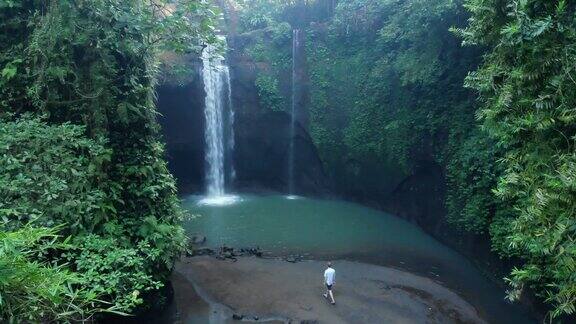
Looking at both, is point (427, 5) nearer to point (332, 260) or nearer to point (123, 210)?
point (332, 260)

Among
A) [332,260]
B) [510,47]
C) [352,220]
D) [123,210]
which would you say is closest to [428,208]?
[352,220]

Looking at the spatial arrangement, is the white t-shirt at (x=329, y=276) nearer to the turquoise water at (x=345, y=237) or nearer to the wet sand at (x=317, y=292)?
the wet sand at (x=317, y=292)

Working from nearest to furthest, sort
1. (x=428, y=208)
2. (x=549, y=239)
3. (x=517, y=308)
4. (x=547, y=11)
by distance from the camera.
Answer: (x=549, y=239), (x=547, y=11), (x=517, y=308), (x=428, y=208)

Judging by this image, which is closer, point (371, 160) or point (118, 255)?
point (118, 255)

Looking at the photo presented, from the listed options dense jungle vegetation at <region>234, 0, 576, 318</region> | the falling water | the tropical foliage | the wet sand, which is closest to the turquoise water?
the wet sand

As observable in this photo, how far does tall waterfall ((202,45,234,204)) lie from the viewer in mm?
20594

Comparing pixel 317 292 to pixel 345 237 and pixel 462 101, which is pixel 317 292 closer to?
pixel 345 237

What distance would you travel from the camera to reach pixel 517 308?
1053 cm

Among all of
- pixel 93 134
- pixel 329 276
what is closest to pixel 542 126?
pixel 329 276

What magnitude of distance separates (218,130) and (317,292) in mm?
12002

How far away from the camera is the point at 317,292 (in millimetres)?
11039

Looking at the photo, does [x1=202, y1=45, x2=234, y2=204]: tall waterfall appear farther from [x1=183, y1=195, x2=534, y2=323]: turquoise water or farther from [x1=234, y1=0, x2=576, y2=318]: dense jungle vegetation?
[x1=234, y1=0, x2=576, y2=318]: dense jungle vegetation

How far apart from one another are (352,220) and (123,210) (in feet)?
Answer: 35.4

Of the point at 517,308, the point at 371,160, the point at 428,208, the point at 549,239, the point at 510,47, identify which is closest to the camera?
the point at 549,239
